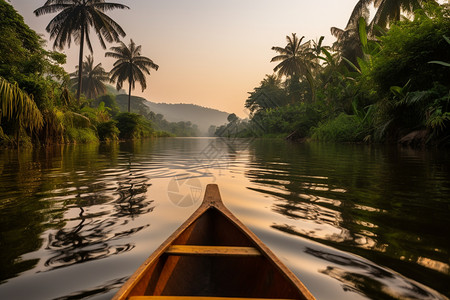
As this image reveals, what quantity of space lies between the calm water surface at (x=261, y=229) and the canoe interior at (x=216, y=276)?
267 millimetres

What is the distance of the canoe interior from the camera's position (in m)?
1.33

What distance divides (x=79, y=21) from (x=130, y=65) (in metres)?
12.5

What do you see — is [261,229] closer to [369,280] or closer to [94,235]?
[369,280]

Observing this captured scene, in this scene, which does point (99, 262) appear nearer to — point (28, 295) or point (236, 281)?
point (28, 295)

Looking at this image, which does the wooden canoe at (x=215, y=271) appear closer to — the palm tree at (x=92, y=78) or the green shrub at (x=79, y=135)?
the green shrub at (x=79, y=135)

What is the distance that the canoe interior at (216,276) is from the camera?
1.33 metres

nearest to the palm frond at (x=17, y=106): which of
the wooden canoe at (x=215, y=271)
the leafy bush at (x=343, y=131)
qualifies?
the wooden canoe at (x=215, y=271)

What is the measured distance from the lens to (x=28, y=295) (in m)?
1.34

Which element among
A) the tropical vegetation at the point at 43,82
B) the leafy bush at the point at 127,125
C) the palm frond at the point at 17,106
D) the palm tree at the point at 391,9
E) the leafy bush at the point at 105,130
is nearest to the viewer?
the palm frond at the point at 17,106

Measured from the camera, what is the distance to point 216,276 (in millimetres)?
1628

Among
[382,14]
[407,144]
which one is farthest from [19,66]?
[382,14]

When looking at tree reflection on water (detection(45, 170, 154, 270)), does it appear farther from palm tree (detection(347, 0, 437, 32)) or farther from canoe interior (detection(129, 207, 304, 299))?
palm tree (detection(347, 0, 437, 32))

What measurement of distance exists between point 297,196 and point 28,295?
9.84ft

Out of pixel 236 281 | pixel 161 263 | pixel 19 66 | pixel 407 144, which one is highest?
Result: pixel 19 66
